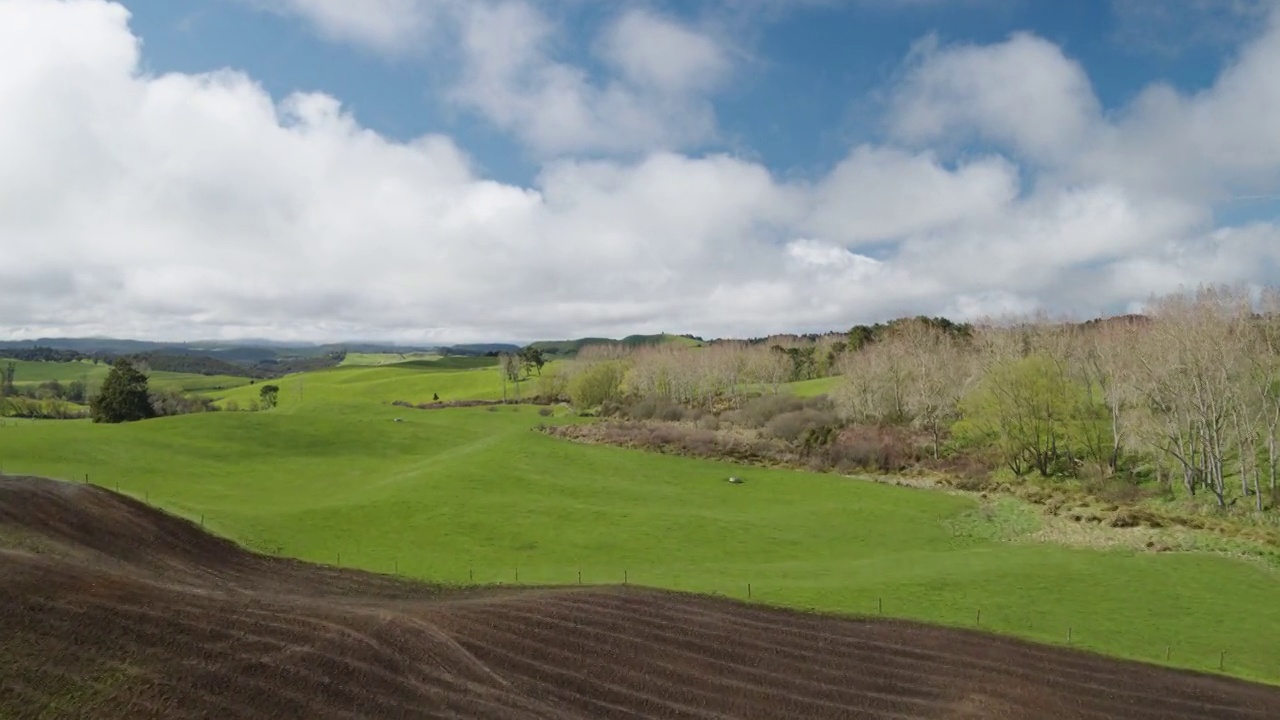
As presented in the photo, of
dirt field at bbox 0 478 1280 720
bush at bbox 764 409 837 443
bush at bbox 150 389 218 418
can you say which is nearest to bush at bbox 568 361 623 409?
bush at bbox 764 409 837 443

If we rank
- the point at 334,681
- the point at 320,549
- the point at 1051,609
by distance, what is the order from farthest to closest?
the point at 320,549 < the point at 1051,609 < the point at 334,681

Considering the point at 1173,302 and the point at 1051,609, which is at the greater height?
the point at 1173,302

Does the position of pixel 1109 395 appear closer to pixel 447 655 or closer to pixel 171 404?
pixel 447 655

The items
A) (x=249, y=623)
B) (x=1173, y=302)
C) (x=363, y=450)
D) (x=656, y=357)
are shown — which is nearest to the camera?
(x=249, y=623)

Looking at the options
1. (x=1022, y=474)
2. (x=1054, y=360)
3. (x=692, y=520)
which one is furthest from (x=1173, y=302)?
(x=692, y=520)

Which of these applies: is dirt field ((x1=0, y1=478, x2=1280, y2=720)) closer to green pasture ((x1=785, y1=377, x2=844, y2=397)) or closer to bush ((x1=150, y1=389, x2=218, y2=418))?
bush ((x1=150, y1=389, x2=218, y2=418))

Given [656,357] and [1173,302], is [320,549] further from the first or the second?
[656,357]

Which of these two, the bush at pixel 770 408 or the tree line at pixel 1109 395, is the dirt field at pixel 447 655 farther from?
the bush at pixel 770 408
